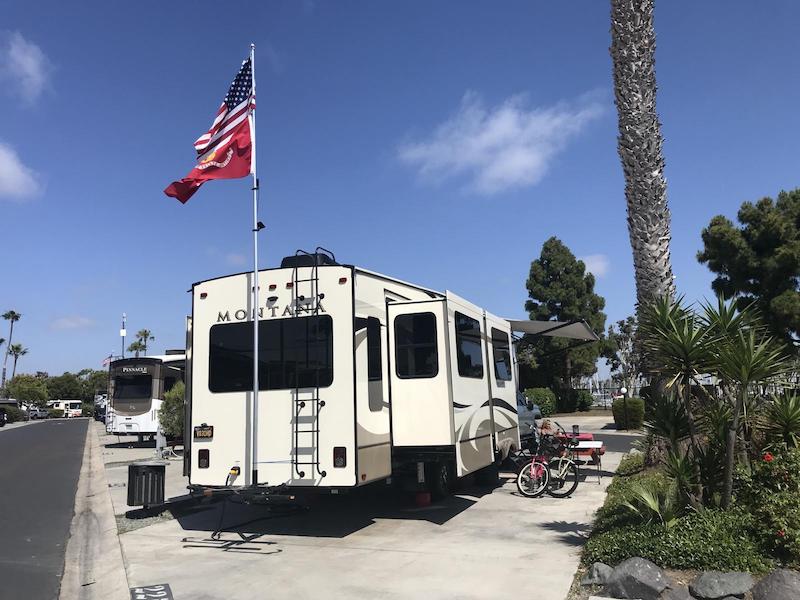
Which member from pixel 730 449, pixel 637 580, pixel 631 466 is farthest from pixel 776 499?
pixel 631 466

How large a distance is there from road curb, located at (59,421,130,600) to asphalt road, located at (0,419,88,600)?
0.13 meters

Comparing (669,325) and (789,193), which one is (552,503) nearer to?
(669,325)

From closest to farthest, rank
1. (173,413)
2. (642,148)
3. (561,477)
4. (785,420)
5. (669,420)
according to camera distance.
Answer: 1. (785,420)
2. (669,420)
3. (561,477)
4. (642,148)
5. (173,413)

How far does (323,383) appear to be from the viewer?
25.2 feet

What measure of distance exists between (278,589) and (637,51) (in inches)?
393

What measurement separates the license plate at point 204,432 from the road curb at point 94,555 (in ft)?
5.34

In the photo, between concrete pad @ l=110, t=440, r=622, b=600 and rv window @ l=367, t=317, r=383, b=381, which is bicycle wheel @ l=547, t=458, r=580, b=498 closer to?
concrete pad @ l=110, t=440, r=622, b=600

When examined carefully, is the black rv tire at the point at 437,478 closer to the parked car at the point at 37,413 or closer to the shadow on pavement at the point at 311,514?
the shadow on pavement at the point at 311,514

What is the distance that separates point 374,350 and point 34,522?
21.0ft

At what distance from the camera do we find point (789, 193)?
2419 centimetres

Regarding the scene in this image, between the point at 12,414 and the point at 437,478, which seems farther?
the point at 12,414

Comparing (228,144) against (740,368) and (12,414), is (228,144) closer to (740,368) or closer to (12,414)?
(740,368)

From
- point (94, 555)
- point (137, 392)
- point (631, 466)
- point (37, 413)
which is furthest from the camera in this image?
point (37, 413)

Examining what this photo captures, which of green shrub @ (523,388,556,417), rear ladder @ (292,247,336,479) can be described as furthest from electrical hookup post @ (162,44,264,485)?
green shrub @ (523,388,556,417)
